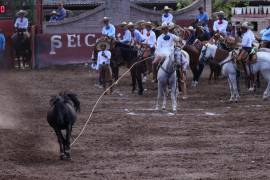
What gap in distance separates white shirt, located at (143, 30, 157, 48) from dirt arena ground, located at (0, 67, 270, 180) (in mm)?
1853

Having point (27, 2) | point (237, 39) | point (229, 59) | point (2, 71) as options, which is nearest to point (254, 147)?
point (229, 59)

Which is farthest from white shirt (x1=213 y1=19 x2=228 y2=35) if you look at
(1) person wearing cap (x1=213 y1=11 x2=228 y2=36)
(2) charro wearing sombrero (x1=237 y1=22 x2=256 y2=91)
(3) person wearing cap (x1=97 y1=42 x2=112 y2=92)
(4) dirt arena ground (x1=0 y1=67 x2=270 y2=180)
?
(3) person wearing cap (x1=97 y1=42 x2=112 y2=92)

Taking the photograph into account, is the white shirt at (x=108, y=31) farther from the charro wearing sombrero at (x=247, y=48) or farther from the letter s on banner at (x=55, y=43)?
the charro wearing sombrero at (x=247, y=48)

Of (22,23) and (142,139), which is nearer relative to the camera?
(142,139)

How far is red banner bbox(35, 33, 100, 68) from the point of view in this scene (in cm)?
3709

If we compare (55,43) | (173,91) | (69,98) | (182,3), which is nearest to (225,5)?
(182,3)

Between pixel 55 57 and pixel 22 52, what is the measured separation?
4.69 ft

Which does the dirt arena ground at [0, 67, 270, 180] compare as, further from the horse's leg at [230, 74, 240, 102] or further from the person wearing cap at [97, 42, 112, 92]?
the person wearing cap at [97, 42, 112, 92]

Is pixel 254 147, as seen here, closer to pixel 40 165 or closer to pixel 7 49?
pixel 40 165

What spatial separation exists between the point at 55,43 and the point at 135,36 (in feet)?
A: 23.6

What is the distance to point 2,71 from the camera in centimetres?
3578

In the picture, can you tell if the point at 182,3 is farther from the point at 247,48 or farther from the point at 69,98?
the point at 69,98

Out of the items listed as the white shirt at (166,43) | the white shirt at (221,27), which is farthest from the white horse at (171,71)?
the white shirt at (221,27)

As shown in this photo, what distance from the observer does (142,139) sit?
17.4m
